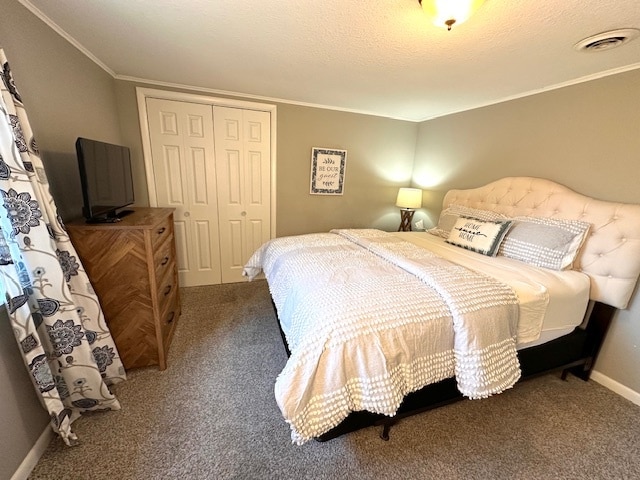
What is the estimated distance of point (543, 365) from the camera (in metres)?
1.72

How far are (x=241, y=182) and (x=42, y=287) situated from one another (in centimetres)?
208

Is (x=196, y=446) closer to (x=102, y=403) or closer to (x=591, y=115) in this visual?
(x=102, y=403)

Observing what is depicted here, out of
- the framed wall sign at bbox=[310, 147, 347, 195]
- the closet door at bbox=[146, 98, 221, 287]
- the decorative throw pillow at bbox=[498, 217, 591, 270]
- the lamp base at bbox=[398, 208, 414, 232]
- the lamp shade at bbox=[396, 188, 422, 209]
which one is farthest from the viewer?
the lamp base at bbox=[398, 208, 414, 232]

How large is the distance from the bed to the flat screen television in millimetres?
1135

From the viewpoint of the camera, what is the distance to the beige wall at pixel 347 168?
10.1 feet

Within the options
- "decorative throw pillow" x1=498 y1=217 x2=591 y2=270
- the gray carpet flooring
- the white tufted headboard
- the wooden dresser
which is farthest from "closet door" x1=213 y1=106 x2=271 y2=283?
the white tufted headboard

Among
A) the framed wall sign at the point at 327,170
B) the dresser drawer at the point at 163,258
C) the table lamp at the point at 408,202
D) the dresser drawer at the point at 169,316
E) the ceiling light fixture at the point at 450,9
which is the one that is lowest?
the dresser drawer at the point at 169,316

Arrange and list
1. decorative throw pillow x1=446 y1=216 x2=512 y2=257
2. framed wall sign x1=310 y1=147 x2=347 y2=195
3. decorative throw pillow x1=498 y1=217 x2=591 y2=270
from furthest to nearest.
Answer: framed wall sign x1=310 y1=147 x2=347 y2=195 → decorative throw pillow x1=446 y1=216 x2=512 y2=257 → decorative throw pillow x1=498 y1=217 x2=591 y2=270

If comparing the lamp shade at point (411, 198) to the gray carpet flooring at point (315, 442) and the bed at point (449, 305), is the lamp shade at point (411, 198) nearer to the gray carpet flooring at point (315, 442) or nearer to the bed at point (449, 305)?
the bed at point (449, 305)

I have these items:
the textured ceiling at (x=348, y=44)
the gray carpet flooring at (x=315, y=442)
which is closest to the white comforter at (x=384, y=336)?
the gray carpet flooring at (x=315, y=442)

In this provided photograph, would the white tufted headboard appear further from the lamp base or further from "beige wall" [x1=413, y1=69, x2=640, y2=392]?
the lamp base

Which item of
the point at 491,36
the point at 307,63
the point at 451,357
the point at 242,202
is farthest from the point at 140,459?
the point at 491,36

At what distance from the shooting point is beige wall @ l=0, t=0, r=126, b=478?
1126 millimetres

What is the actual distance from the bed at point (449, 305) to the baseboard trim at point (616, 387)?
0.32ft
